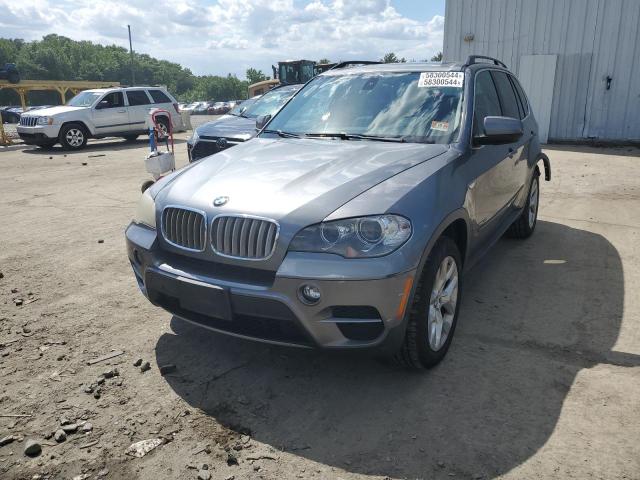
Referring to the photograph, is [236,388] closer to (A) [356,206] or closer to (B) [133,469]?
(B) [133,469]

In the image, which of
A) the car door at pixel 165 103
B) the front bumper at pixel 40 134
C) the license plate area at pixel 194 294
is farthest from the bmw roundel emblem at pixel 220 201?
the car door at pixel 165 103

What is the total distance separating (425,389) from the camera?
Answer: 290cm

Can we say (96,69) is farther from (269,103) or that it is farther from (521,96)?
(521,96)

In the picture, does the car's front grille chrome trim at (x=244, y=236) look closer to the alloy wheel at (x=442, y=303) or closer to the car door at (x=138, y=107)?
the alloy wheel at (x=442, y=303)

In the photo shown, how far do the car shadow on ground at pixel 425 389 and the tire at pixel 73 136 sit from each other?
13392 mm

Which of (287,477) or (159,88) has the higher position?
(159,88)

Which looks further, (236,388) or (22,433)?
(236,388)

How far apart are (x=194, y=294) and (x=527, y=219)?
13.2 feet

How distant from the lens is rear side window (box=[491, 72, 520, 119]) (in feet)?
15.1

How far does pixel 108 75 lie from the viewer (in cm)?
11738

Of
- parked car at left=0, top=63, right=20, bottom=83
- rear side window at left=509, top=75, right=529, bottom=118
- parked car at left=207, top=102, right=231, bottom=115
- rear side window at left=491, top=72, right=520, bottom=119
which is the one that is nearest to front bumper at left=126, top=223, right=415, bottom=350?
rear side window at left=491, top=72, right=520, bottom=119

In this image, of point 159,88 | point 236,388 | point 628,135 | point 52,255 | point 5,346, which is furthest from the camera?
point 159,88

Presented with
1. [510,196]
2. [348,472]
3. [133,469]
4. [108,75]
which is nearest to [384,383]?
[348,472]

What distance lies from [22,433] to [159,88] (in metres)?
16.3
